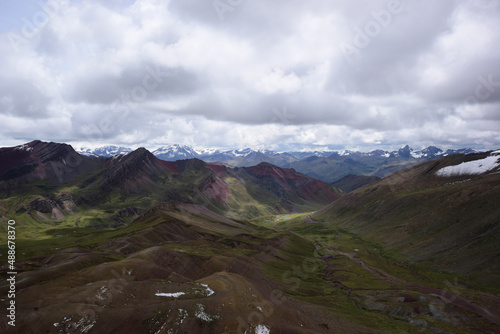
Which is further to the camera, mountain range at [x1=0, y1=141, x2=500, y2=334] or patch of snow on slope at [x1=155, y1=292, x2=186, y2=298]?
patch of snow on slope at [x1=155, y1=292, x2=186, y2=298]

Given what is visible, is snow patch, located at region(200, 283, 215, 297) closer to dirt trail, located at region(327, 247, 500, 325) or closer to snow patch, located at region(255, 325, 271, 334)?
snow patch, located at region(255, 325, 271, 334)

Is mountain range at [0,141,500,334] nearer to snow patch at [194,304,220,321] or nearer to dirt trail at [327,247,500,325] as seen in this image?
snow patch at [194,304,220,321]

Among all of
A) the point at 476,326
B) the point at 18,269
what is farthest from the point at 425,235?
the point at 18,269

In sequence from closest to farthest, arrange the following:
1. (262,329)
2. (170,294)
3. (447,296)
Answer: (262,329) < (170,294) < (447,296)

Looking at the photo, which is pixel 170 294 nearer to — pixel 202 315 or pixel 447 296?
pixel 202 315

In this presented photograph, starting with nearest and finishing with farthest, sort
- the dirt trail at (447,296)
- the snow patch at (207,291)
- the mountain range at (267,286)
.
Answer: the mountain range at (267,286) → the snow patch at (207,291) → the dirt trail at (447,296)

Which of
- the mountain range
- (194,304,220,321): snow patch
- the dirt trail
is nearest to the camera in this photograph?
the mountain range

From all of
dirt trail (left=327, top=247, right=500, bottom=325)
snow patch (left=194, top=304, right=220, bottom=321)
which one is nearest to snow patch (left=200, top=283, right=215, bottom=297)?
snow patch (left=194, top=304, right=220, bottom=321)

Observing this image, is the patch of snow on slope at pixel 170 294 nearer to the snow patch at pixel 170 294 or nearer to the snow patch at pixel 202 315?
the snow patch at pixel 170 294

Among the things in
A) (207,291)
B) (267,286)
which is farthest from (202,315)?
(267,286)

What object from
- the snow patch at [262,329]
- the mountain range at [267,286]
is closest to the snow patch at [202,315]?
the mountain range at [267,286]

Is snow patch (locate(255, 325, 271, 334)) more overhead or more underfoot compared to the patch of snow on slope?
more underfoot

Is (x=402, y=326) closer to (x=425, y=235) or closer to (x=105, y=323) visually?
(x=105, y=323)

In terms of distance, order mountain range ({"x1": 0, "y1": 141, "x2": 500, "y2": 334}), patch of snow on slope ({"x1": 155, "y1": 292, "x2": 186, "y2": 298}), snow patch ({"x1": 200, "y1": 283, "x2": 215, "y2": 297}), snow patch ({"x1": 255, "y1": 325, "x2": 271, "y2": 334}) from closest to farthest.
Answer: mountain range ({"x1": 0, "y1": 141, "x2": 500, "y2": 334})
snow patch ({"x1": 255, "y1": 325, "x2": 271, "y2": 334})
patch of snow on slope ({"x1": 155, "y1": 292, "x2": 186, "y2": 298})
snow patch ({"x1": 200, "y1": 283, "x2": 215, "y2": 297})
